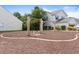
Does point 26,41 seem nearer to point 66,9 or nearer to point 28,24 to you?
point 28,24

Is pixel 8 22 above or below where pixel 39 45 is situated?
above

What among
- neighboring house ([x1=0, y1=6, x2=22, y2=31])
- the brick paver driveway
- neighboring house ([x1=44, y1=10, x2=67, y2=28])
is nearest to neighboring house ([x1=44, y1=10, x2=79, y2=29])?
neighboring house ([x1=44, y1=10, x2=67, y2=28])

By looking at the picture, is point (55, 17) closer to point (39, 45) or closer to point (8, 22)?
point (39, 45)

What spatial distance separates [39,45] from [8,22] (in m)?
0.55

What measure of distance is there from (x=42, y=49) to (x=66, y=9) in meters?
0.67

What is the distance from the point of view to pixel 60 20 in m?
3.20

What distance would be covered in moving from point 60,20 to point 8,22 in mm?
748

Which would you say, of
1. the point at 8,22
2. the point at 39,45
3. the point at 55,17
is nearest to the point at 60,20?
the point at 55,17

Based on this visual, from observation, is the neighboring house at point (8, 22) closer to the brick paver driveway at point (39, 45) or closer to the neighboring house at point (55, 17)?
the brick paver driveway at point (39, 45)

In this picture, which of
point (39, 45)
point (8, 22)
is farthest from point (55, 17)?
point (8, 22)

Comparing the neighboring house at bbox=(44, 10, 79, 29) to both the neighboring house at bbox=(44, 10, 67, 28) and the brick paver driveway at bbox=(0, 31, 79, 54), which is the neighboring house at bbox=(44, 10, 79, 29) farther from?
the brick paver driveway at bbox=(0, 31, 79, 54)

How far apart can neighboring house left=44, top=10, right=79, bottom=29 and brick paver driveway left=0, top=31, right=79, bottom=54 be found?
0.43ft

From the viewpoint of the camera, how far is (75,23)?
3.19m

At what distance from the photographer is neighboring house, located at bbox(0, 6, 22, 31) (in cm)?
317
